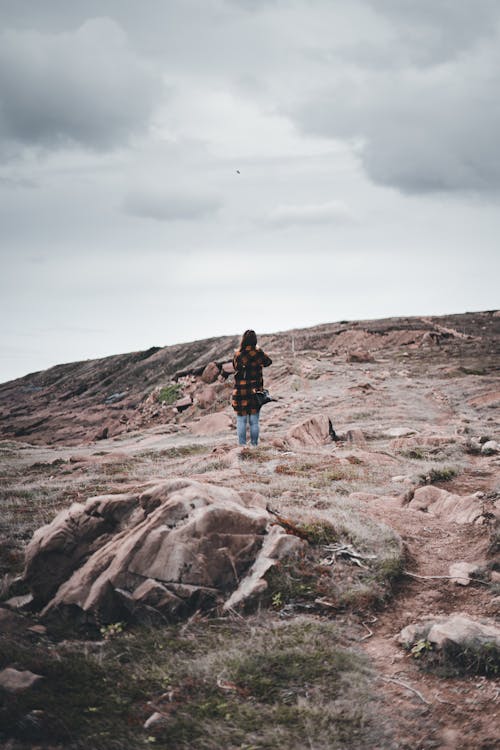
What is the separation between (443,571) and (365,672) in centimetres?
211

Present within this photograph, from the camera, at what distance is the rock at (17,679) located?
3.27 meters

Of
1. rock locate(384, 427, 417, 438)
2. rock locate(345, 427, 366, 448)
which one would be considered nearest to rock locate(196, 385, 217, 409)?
rock locate(345, 427, 366, 448)

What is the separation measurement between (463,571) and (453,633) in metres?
1.51

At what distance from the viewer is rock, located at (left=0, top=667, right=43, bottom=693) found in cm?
327

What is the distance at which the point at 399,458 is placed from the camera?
1105 cm

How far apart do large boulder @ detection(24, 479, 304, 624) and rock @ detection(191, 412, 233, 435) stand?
12367mm

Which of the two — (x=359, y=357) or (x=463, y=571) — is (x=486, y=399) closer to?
(x=359, y=357)

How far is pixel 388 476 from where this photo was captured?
9430 mm

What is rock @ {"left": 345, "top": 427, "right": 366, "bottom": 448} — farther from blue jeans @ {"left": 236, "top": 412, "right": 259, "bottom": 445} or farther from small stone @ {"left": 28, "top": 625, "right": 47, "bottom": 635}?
small stone @ {"left": 28, "top": 625, "right": 47, "bottom": 635}

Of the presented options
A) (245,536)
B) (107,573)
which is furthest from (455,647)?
(107,573)

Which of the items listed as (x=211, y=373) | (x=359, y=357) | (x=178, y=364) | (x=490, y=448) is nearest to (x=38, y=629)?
(x=490, y=448)

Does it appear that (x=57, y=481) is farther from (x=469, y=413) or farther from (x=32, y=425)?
(x=32, y=425)

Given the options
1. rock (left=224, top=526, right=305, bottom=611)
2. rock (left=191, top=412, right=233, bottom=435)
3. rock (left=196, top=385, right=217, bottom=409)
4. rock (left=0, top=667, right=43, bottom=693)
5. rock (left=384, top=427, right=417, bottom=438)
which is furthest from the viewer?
rock (left=196, top=385, right=217, bottom=409)

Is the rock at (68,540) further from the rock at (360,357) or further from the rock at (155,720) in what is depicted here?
the rock at (360,357)
